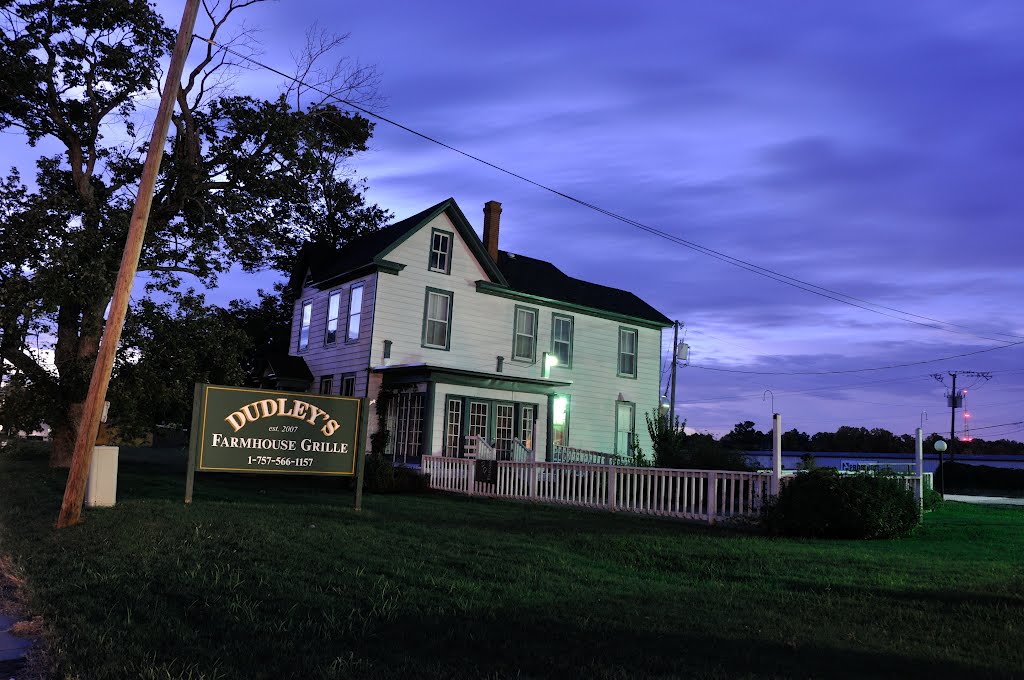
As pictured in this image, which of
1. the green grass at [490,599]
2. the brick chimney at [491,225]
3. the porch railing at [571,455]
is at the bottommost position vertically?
the green grass at [490,599]

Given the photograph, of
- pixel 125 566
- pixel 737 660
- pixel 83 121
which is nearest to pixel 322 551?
pixel 125 566

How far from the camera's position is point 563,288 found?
30719 millimetres

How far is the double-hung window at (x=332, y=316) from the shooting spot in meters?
26.3

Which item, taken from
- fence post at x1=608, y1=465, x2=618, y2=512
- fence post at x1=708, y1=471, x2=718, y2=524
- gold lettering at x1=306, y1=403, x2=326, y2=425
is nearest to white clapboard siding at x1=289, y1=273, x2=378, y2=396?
gold lettering at x1=306, y1=403, x2=326, y2=425

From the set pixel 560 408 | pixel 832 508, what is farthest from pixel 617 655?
pixel 560 408

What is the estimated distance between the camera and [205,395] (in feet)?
45.3

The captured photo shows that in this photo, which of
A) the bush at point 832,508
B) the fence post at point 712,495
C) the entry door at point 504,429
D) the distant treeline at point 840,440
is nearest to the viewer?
the bush at point 832,508

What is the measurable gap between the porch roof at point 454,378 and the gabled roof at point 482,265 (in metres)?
3.21

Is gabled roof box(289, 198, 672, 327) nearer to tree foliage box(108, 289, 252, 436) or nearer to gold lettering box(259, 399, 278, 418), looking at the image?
tree foliage box(108, 289, 252, 436)

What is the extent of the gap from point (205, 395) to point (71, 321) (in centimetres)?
1243

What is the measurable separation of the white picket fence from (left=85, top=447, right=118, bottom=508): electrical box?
9112 mm

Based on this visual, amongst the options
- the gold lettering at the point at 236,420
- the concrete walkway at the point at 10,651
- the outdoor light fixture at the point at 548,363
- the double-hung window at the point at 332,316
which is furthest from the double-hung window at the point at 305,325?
the concrete walkway at the point at 10,651

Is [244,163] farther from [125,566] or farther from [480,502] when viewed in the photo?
[125,566]

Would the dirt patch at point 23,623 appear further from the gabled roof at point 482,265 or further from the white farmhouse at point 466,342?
the gabled roof at point 482,265
